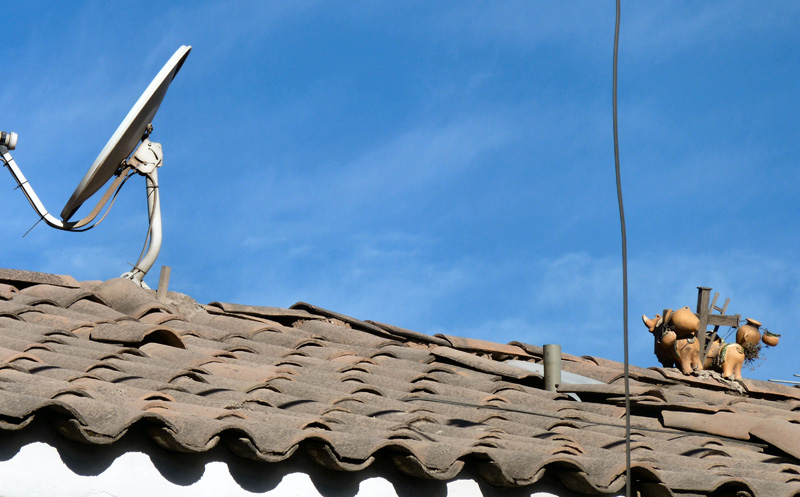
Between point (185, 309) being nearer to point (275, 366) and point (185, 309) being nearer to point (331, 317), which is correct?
point (331, 317)

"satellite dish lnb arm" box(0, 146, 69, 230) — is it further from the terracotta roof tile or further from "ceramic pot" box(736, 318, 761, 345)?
"ceramic pot" box(736, 318, 761, 345)

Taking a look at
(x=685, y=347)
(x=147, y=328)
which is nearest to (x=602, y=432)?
(x=147, y=328)

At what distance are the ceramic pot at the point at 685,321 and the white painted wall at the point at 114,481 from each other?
5.40 meters

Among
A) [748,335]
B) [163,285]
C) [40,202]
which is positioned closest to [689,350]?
[748,335]

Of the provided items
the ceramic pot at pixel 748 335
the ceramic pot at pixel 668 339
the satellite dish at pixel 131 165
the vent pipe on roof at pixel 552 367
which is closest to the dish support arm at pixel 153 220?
the satellite dish at pixel 131 165

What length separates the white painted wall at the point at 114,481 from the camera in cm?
265

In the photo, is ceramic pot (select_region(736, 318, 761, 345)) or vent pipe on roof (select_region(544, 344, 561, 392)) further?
ceramic pot (select_region(736, 318, 761, 345))

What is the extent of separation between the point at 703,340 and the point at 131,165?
16.7 ft

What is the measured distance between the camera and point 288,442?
9.44ft

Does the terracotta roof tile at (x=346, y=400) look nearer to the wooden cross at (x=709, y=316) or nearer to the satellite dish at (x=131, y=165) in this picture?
the satellite dish at (x=131, y=165)

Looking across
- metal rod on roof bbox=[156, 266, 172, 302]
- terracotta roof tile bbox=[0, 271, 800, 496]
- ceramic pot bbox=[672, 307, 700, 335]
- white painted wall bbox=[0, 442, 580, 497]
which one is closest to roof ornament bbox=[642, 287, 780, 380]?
ceramic pot bbox=[672, 307, 700, 335]

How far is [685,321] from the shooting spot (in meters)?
7.74

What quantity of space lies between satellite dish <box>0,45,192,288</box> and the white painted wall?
344cm

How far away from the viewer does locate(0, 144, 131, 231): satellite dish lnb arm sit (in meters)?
6.15
